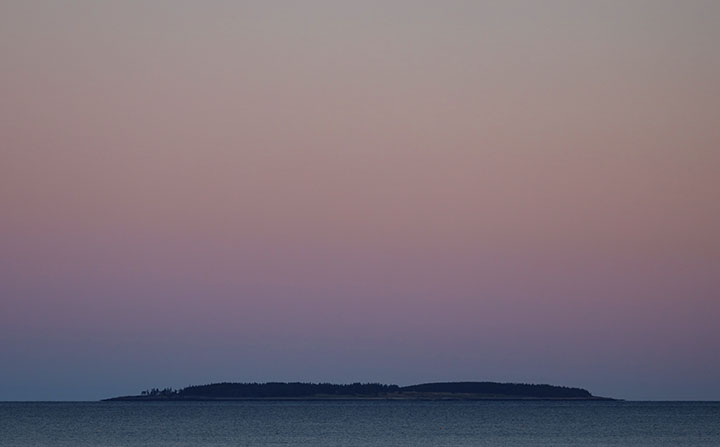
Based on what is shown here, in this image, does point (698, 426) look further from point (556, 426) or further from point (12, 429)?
point (12, 429)

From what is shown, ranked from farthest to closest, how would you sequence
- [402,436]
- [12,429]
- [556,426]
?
[556,426] → [12,429] → [402,436]

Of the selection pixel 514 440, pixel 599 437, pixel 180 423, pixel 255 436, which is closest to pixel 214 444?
pixel 255 436

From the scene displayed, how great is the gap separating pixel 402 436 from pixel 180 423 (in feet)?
134

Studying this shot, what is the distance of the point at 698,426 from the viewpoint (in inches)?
5143

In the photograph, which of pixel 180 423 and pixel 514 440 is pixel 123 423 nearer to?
pixel 180 423

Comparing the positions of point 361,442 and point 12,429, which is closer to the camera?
point 361,442

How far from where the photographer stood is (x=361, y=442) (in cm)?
9381

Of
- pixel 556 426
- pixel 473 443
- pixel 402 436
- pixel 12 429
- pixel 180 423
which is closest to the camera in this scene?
→ pixel 473 443

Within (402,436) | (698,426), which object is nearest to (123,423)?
(402,436)

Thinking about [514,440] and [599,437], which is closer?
[514,440]

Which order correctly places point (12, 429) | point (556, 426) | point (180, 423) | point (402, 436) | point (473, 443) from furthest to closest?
point (180, 423), point (556, 426), point (12, 429), point (402, 436), point (473, 443)

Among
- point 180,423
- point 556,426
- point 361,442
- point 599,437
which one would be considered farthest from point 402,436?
point 180,423

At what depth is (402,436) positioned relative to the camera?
340 feet

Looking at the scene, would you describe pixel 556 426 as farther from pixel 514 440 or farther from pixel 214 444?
pixel 214 444
